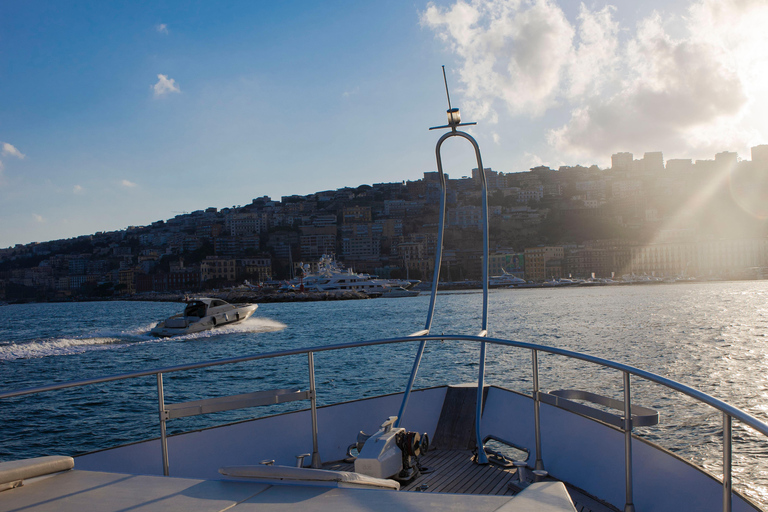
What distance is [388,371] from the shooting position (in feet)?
47.0

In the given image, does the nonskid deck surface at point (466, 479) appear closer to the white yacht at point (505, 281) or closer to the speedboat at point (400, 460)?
the speedboat at point (400, 460)

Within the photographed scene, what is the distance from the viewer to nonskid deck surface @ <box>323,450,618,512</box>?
258 cm

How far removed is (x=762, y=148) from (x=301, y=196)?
4518 inches

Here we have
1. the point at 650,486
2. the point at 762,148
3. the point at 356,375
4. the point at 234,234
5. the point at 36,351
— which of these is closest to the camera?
the point at 650,486

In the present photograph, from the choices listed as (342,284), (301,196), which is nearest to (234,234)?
(301,196)

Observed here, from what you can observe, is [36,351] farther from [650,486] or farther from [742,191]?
[742,191]

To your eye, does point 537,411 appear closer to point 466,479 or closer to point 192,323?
point 466,479

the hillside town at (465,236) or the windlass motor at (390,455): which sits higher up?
the hillside town at (465,236)

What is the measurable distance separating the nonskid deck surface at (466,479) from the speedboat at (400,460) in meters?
0.01

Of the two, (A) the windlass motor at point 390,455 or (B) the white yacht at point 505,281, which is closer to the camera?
(A) the windlass motor at point 390,455

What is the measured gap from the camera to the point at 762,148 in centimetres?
12419

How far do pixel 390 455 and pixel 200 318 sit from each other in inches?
1042

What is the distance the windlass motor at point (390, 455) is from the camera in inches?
100

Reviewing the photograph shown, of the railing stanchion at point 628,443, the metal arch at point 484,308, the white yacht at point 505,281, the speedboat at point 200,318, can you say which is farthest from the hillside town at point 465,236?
the railing stanchion at point 628,443
